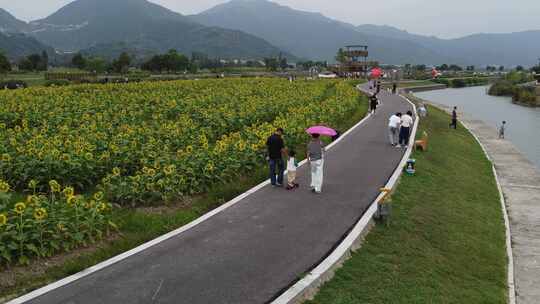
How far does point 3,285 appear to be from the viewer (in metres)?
7.69

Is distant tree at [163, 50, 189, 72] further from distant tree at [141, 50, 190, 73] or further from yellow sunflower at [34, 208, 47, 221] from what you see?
yellow sunflower at [34, 208, 47, 221]

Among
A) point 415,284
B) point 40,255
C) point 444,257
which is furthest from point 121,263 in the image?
point 444,257

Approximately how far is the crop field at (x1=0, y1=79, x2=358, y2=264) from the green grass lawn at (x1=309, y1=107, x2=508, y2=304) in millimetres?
4933

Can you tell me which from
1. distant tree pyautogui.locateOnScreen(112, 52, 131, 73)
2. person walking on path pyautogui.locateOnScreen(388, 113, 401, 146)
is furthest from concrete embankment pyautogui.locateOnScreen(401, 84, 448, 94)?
person walking on path pyautogui.locateOnScreen(388, 113, 401, 146)

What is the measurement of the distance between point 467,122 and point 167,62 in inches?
A: 2657

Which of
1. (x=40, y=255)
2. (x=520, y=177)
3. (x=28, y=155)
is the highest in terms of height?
(x=28, y=155)

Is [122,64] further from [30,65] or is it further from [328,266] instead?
[328,266]

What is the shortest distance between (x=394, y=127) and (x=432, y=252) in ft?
35.0

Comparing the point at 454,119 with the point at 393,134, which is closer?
the point at 393,134

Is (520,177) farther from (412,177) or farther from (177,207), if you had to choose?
(177,207)

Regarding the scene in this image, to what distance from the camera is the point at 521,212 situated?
1753 cm

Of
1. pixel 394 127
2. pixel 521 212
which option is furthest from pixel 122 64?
pixel 521 212

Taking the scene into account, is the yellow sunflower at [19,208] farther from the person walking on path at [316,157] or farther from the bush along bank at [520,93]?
the bush along bank at [520,93]

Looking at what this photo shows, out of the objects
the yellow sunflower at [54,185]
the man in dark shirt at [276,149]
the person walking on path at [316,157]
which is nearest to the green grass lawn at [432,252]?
the person walking on path at [316,157]
